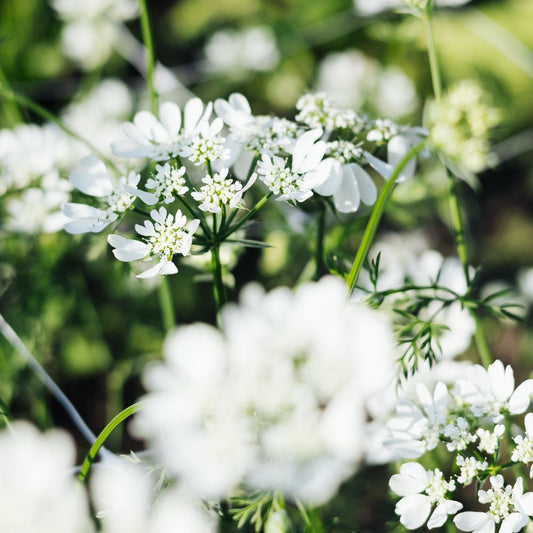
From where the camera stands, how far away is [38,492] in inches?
24.1

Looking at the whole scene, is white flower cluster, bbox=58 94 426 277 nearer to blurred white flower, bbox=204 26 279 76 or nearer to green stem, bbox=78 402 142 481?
green stem, bbox=78 402 142 481

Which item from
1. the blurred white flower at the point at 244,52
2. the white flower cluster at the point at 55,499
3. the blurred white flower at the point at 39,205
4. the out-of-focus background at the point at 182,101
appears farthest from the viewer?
the blurred white flower at the point at 244,52

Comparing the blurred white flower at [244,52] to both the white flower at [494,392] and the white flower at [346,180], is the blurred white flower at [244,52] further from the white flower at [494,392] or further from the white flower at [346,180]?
the white flower at [494,392]

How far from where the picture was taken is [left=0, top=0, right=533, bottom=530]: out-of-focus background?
4.51 feet

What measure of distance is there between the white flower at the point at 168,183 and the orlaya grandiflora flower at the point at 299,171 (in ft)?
0.37

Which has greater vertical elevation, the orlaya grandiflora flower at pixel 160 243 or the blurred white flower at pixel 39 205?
the orlaya grandiflora flower at pixel 160 243

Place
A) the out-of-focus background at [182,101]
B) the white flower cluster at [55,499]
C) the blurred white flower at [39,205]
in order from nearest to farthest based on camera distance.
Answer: the white flower cluster at [55,499]
the blurred white flower at [39,205]
the out-of-focus background at [182,101]

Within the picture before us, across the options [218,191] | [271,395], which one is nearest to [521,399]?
[271,395]

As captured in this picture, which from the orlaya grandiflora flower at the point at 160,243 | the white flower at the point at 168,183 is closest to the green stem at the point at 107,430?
the orlaya grandiflora flower at the point at 160,243

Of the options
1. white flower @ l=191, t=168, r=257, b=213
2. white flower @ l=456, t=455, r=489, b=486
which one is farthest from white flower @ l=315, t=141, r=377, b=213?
white flower @ l=456, t=455, r=489, b=486

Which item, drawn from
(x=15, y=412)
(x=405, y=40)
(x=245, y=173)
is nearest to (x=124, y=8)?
(x=405, y=40)

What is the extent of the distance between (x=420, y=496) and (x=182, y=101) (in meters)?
1.49

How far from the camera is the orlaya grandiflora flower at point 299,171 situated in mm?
804

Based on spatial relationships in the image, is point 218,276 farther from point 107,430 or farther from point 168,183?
point 107,430
